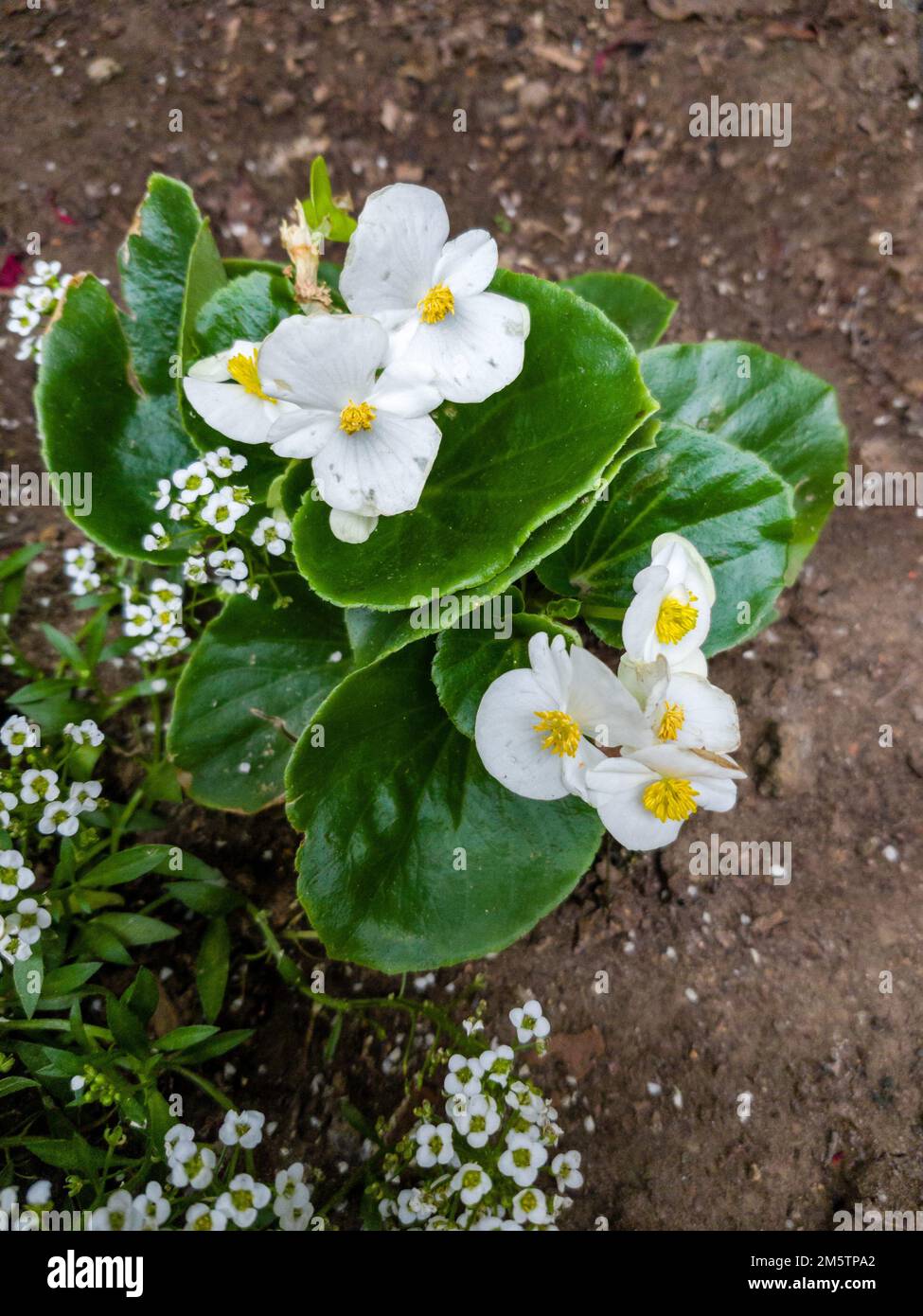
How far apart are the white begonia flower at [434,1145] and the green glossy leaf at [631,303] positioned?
1.13 meters

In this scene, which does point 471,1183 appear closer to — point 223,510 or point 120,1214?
point 120,1214

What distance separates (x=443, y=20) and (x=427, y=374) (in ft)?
4.56

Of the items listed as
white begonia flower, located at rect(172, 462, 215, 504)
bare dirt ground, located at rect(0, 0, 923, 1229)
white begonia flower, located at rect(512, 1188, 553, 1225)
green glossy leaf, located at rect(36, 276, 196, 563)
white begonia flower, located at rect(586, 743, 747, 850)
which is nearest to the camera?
white begonia flower, located at rect(586, 743, 747, 850)

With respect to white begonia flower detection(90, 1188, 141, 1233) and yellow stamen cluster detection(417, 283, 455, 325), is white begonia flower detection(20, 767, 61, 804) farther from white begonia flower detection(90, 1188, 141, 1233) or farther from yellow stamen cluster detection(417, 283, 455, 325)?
yellow stamen cluster detection(417, 283, 455, 325)

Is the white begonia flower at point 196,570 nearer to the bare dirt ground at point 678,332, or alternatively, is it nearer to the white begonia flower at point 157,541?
the white begonia flower at point 157,541

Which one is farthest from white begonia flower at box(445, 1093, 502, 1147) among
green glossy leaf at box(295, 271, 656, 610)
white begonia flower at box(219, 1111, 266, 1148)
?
green glossy leaf at box(295, 271, 656, 610)

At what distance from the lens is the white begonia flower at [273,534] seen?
4.06ft

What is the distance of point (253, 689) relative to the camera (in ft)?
4.47

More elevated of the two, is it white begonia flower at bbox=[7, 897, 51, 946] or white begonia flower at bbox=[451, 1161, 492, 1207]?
white begonia flower at bbox=[7, 897, 51, 946]

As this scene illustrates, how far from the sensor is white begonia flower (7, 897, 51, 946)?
1147mm

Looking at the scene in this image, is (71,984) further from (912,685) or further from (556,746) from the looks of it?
(912,685)

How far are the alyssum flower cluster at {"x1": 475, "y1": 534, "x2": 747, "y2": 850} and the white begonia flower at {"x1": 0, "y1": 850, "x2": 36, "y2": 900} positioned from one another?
555 millimetres

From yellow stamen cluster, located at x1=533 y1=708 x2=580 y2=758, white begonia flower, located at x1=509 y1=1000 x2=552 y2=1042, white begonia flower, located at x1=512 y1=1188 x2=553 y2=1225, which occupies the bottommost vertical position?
white begonia flower, located at x1=512 y1=1188 x2=553 y2=1225
